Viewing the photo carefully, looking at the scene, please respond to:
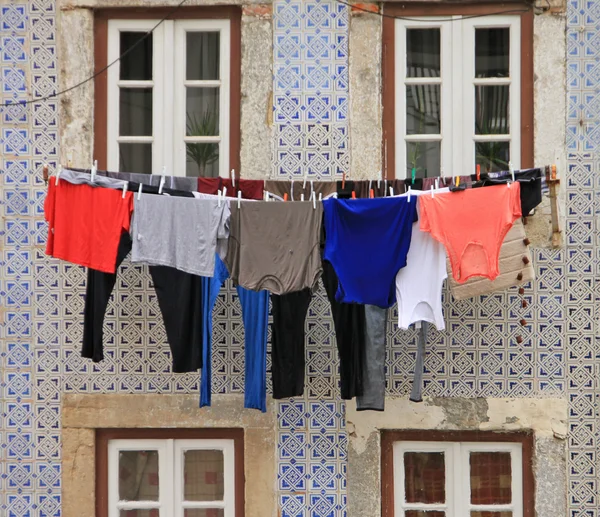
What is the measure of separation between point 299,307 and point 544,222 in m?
1.67

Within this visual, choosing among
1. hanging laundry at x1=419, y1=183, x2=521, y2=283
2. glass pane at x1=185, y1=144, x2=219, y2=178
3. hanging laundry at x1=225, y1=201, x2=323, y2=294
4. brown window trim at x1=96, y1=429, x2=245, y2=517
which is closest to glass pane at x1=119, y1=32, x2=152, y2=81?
glass pane at x1=185, y1=144, x2=219, y2=178

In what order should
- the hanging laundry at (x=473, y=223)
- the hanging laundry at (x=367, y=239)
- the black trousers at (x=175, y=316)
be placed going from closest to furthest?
the hanging laundry at (x=473, y=223) → the hanging laundry at (x=367, y=239) → the black trousers at (x=175, y=316)

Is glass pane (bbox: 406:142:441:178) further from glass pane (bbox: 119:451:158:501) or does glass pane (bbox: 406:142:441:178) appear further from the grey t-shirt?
glass pane (bbox: 119:451:158:501)

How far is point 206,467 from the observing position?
625 cm

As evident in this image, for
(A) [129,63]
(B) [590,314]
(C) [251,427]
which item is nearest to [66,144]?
(A) [129,63]

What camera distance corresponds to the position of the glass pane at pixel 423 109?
6281 millimetres

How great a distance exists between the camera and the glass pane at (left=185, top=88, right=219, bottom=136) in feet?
20.8

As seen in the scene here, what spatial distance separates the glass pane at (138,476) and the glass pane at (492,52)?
3322 millimetres

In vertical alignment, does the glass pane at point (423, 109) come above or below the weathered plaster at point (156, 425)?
above

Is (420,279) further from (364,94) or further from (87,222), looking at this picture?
(87,222)

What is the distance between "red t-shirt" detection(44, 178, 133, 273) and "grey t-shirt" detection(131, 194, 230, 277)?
0.35 feet

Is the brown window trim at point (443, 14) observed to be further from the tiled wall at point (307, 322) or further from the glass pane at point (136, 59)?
the glass pane at point (136, 59)

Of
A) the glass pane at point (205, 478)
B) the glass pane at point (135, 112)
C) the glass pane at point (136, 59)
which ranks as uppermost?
the glass pane at point (136, 59)

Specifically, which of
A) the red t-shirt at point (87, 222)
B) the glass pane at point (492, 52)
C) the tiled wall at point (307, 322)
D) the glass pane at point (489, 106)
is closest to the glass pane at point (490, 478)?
the tiled wall at point (307, 322)
